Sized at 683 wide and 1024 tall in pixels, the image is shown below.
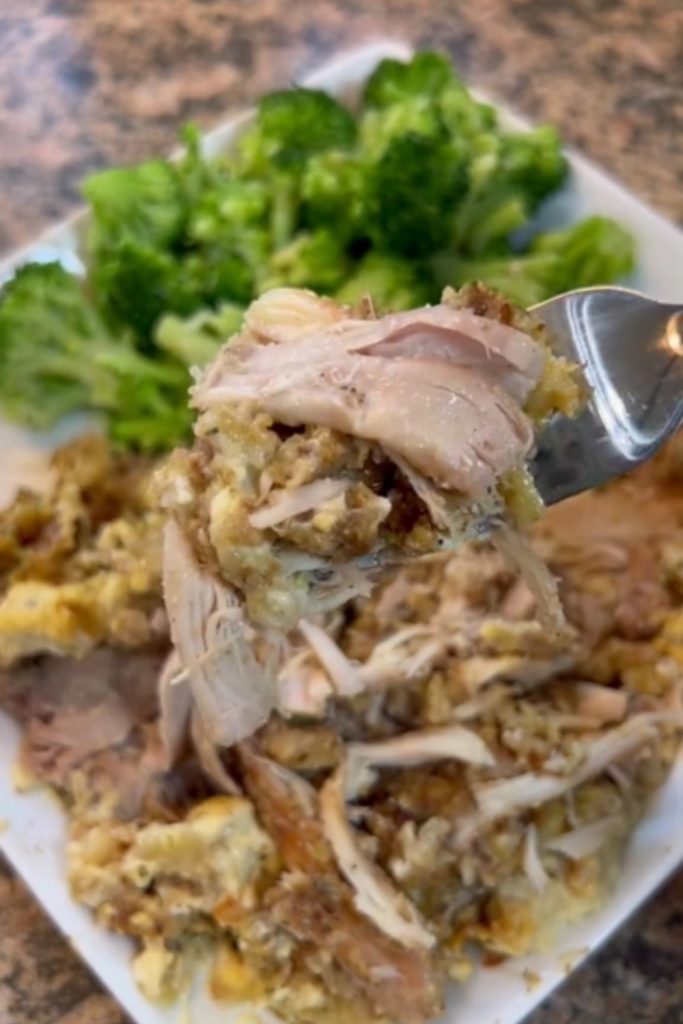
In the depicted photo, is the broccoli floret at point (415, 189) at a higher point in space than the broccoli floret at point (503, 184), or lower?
higher

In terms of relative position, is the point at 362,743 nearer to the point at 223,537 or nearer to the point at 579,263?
the point at 223,537

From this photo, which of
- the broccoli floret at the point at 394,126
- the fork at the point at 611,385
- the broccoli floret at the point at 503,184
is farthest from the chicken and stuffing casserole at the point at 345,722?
the broccoli floret at the point at 394,126

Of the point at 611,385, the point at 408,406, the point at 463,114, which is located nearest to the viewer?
the point at 408,406

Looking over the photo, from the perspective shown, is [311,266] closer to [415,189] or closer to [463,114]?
[415,189]

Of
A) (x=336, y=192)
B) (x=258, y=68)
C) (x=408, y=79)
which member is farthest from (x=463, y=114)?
(x=258, y=68)

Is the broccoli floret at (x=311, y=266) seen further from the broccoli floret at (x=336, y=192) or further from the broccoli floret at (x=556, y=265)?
the broccoli floret at (x=556, y=265)

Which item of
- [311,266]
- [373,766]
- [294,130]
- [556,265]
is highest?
[294,130]
